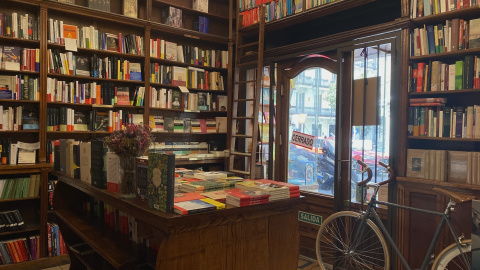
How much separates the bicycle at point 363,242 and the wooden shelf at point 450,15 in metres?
1.32

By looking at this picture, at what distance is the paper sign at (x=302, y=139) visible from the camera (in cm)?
420

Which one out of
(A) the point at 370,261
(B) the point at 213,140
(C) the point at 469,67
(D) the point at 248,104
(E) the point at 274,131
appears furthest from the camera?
(B) the point at 213,140

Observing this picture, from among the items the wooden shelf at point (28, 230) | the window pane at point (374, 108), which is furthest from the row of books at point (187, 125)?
the window pane at point (374, 108)

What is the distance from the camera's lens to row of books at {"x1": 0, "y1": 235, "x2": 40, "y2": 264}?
12.1ft

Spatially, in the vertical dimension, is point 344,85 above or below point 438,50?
below

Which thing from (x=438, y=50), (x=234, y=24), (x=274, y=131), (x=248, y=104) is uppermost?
(x=234, y=24)

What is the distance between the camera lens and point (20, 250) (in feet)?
12.4

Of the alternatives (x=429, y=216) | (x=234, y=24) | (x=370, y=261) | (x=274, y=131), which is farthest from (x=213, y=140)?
(x=429, y=216)

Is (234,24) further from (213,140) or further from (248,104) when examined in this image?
(213,140)

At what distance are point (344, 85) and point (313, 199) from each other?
1.32m

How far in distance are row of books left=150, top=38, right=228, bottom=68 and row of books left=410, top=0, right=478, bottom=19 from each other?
111 inches

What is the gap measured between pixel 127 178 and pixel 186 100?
10.4 feet

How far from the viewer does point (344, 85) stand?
12.4 feet

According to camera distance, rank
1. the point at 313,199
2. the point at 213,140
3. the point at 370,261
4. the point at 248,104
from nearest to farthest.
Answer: the point at 370,261 < the point at 313,199 < the point at 248,104 < the point at 213,140
